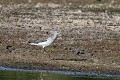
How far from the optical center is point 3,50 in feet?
75.7

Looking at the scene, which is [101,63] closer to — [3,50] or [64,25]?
[3,50]

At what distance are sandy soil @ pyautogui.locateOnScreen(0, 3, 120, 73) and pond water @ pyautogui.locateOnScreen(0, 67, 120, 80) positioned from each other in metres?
0.65

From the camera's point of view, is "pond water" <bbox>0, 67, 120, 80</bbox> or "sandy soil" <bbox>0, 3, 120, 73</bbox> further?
"sandy soil" <bbox>0, 3, 120, 73</bbox>

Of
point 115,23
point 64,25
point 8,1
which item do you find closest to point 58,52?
point 64,25

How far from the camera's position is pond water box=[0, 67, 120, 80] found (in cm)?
1864

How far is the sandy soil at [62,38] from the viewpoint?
837 inches

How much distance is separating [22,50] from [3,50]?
26.6 inches

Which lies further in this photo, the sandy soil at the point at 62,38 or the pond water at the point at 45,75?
the sandy soil at the point at 62,38

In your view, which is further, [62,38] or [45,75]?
[62,38]

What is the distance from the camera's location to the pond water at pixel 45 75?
18.6 metres

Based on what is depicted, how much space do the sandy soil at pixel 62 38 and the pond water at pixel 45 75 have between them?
0.65m

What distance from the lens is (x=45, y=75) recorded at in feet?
63.0

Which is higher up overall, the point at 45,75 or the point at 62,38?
the point at 45,75

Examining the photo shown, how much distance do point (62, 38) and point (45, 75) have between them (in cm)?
732
